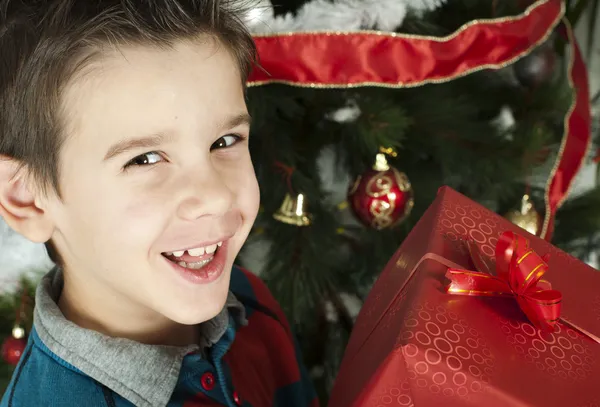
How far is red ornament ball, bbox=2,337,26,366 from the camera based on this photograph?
0.96 meters

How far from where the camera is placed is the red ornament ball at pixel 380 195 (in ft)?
2.91

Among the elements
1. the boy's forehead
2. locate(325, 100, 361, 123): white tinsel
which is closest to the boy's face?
the boy's forehead

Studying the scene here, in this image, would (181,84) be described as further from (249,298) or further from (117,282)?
(249,298)

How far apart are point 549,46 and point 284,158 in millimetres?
479

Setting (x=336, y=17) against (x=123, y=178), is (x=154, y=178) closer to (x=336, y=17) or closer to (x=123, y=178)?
(x=123, y=178)

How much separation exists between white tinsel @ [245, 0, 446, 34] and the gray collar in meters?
0.40

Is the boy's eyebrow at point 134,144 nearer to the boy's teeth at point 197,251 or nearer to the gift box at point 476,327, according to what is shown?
the boy's teeth at point 197,251

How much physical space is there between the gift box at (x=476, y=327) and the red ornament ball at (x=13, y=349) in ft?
1.82

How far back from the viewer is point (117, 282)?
0.63 metres

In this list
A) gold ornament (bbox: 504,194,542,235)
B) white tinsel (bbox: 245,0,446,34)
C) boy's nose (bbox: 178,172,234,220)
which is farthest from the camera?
gold ornament (bbox: 504,194,542,235)

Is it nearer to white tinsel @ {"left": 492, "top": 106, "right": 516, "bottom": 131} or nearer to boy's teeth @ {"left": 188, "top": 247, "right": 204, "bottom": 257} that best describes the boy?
boy's teeth @ {"left": 188, "top": 247, "right": 204, "bottom": 257}

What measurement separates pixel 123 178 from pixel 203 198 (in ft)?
0.25

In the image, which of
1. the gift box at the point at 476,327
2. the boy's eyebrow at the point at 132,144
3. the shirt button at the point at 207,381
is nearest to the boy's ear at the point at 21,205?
the boy's eyebrow at the point at 132,144

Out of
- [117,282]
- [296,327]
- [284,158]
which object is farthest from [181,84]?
[296,327]
